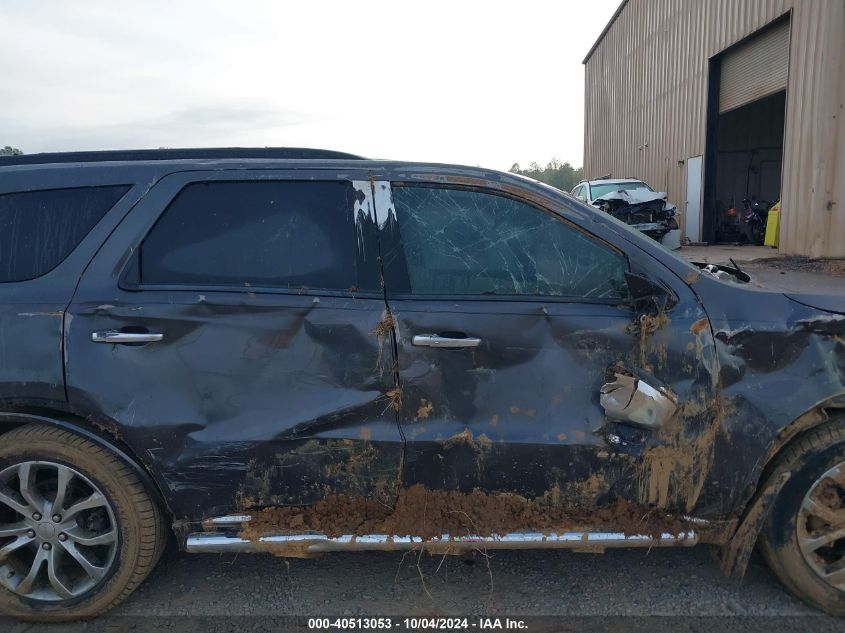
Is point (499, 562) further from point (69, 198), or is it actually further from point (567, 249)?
point (69, 198)

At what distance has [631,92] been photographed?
20266mm

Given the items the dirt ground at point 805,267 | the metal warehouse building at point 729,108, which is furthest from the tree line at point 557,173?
the dirt ground at point 805,267

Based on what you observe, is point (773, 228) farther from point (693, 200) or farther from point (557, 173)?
point (557, 173)

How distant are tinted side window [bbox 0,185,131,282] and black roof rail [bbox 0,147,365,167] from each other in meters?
0.32

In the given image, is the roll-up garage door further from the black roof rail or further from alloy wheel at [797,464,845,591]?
the black roof rail

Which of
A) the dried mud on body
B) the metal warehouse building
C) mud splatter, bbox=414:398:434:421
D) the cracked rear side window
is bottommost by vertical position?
the dried mud on body

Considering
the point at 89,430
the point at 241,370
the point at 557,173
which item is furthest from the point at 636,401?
the point at 557,173

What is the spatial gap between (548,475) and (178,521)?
1577 millimetres

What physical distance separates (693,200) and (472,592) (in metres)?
14.8

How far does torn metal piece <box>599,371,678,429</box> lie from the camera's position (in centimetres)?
241

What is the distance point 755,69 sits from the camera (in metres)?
11.9

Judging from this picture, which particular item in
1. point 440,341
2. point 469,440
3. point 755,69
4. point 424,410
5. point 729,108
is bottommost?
point 469,440

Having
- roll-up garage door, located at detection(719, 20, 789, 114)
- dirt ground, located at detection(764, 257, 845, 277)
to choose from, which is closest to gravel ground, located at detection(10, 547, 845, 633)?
dirt ground, located at detection(764, 257, 845, 277)

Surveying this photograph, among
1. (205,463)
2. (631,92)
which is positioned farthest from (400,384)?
(631,92)
